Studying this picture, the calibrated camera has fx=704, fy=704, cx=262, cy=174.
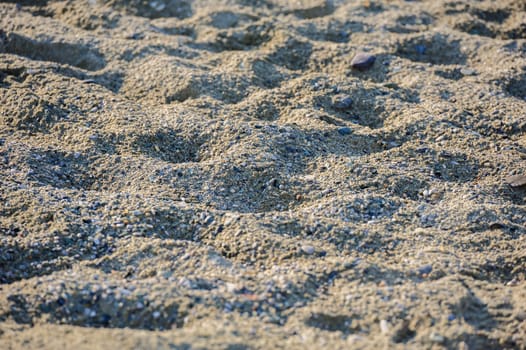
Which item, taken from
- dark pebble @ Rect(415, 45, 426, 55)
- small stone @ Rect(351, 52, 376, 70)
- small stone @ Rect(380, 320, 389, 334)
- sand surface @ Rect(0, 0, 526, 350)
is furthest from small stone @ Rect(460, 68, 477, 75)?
small stone @ Rect(380, 320, 389, 334)

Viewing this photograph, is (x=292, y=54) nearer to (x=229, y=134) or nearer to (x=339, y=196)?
(x=229, y=134)

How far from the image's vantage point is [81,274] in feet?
6.74

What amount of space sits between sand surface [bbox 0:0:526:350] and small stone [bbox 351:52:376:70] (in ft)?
0.13

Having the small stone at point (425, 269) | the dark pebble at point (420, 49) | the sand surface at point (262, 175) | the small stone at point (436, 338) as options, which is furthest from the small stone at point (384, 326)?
the dark pebble at point (420, 49)

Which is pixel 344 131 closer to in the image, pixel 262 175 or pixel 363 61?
pixel 262 175

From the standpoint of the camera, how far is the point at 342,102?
9.50 feet

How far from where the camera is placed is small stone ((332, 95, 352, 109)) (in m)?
2.89

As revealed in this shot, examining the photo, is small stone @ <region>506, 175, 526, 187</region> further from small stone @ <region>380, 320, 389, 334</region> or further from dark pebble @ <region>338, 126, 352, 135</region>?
small stone @ <region>380, 320, 389, 334</region>

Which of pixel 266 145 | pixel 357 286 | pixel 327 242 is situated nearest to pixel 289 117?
pixel 266 145

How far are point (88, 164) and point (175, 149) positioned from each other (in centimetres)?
33

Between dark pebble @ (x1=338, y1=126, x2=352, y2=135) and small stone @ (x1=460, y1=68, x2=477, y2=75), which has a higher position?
small stone @ (x1=460, y1=68, x2=477, y2=75)

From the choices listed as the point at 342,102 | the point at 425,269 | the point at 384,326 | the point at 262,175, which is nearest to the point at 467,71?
the point at 342,102

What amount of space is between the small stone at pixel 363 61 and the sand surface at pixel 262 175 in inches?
1.5

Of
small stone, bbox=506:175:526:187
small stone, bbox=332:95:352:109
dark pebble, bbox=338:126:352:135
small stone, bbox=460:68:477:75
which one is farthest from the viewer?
small stone, bbox=460:68:477:75
